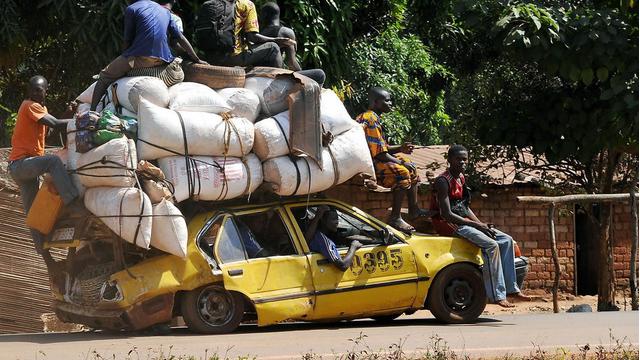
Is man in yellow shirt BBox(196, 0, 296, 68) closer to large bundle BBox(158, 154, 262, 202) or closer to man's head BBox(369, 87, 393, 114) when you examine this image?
man's head BBox(369, 87, 393, 114)

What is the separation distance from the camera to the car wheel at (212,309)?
10.2 meters

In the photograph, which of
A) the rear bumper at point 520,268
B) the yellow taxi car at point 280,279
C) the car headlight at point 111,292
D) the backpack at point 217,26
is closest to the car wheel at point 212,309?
the yellow taxi car at point 280,279

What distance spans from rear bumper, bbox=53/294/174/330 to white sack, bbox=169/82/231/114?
1.66m

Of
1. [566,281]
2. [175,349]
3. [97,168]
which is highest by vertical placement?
[97,168]

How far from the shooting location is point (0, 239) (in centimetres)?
1248

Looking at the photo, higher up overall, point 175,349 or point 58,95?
point 58,95

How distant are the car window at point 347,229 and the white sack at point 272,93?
37.7 inches

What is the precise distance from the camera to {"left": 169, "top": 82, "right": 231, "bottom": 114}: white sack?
10.1m

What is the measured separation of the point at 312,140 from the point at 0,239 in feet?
13.2

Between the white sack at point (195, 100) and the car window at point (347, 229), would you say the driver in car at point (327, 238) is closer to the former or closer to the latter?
the car window at point (347, 229)

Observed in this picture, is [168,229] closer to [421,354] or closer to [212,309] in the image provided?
[212,309]

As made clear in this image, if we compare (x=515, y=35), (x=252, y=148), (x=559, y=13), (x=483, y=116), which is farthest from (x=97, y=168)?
(x=483, y=116)

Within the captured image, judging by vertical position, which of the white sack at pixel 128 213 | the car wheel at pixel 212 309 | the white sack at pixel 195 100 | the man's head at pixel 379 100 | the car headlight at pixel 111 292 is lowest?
the car wheel at pixel 212 309

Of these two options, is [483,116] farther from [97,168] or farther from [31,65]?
[97,168]
